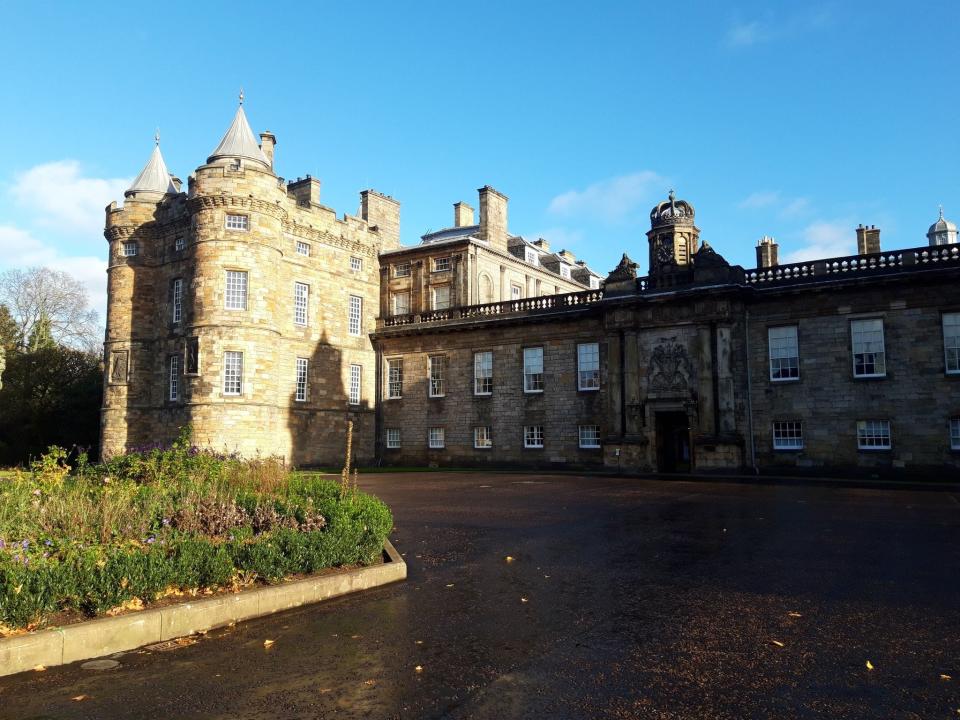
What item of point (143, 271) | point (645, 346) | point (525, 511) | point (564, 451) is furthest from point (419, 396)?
point (525, 511)

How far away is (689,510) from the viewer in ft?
54.1

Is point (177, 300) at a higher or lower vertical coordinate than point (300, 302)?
lower

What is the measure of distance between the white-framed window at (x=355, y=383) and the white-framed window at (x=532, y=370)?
10.6 metres

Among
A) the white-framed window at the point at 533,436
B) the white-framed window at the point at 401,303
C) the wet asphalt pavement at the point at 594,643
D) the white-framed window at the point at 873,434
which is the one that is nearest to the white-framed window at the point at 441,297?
the white-framed window at the point at 401,303

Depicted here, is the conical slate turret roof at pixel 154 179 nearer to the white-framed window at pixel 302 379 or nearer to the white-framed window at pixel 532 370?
the white-framed window at pixel 302 379

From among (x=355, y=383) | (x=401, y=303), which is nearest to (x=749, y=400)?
(x=355, y=383)

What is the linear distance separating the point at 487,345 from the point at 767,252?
15412mm

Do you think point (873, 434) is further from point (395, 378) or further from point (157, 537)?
point (157, 537)

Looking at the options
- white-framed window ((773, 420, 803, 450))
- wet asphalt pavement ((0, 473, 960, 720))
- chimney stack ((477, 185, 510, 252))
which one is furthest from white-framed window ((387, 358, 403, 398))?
wet asphalt pavement ((0, 473, 960, 720))

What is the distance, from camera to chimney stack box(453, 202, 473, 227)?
51.5 metres

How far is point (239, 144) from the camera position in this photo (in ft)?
121

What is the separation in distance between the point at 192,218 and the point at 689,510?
95.8 feet

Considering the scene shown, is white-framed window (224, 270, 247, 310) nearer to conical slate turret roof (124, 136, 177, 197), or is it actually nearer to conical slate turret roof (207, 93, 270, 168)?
conical slate turret roof (207, 93, 270, 168)

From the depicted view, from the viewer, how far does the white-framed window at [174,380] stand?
35969mm
